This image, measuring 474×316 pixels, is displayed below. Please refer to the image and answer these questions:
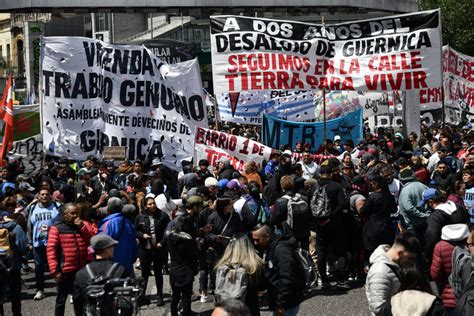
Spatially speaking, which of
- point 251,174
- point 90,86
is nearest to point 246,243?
point 251,174

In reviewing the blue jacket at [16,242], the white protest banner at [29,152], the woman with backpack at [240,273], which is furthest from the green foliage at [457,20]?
the woman with backpack at [240,273]

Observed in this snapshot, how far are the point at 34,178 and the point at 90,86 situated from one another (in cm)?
190

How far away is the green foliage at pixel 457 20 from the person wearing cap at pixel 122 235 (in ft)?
147

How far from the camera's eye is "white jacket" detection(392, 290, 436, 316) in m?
7.89

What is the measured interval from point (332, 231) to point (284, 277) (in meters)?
4.22

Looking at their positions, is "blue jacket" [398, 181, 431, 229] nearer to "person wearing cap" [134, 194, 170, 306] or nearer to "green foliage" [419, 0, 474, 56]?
"person wearing cap" [134, 194, 170, 306]

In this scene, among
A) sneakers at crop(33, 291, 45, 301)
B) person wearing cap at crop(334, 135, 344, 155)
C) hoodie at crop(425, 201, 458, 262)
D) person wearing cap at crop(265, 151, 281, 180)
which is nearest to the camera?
hoodie at crop(425, 201, 458, 262)

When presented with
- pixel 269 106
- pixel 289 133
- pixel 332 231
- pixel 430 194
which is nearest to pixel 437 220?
pixel 430 194

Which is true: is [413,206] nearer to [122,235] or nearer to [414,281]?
[122,235]

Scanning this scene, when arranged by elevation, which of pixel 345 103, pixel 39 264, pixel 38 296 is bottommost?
pixel 38 296

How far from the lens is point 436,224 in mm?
11195

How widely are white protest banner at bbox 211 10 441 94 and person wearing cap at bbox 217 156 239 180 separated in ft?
4.66

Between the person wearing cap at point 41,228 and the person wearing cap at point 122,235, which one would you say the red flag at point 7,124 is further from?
the person wearing cap at point 122,235

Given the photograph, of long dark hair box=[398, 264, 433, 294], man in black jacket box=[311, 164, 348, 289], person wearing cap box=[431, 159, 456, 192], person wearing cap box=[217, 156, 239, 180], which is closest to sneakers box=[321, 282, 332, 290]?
man in black jacket box=[311, 164, 348, 289]
